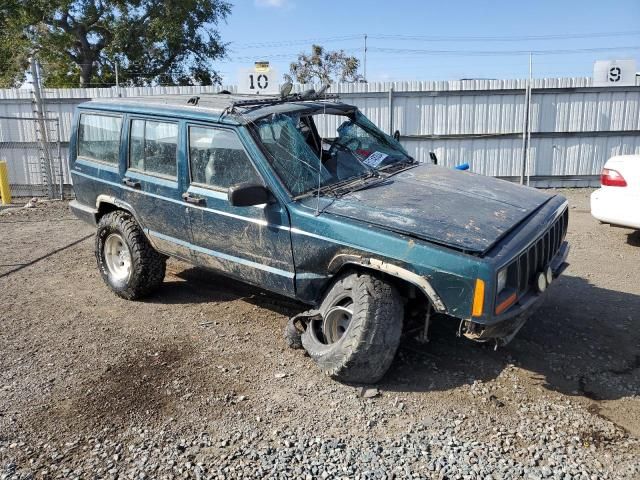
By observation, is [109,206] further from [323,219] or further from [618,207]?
[618,207]

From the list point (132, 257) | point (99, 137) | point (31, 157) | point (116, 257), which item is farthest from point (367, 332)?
point (31, 157)

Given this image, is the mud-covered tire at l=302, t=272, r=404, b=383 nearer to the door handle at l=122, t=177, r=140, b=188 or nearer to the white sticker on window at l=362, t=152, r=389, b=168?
the white sticker on window at l=362, t=152, r=389, b=168

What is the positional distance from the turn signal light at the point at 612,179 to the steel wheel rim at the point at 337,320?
480 cm

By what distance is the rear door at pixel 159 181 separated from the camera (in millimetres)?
4895

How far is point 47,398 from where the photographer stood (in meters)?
3.95

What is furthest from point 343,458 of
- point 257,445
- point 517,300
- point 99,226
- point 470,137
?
point 470,137

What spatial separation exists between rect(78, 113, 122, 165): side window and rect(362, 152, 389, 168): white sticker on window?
2478 millimetres

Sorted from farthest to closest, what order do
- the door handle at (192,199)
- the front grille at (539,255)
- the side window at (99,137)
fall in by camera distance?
the side window at (99,137), the door handle at (192,199), the front grille at (539,255)

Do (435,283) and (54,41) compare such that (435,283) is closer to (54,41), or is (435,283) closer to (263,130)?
(263,130)

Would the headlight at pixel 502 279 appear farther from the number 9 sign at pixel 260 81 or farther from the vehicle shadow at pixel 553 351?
the number 9 sign at pixel 260 81

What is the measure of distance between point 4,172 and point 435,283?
10929 mm

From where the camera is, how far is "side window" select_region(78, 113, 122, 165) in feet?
18.3

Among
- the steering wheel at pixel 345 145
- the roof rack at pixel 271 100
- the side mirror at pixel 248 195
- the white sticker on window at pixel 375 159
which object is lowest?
the side mirror at pixel 248 195

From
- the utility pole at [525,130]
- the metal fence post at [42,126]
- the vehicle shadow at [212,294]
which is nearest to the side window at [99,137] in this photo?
the vehicle shadow at [212,294]
